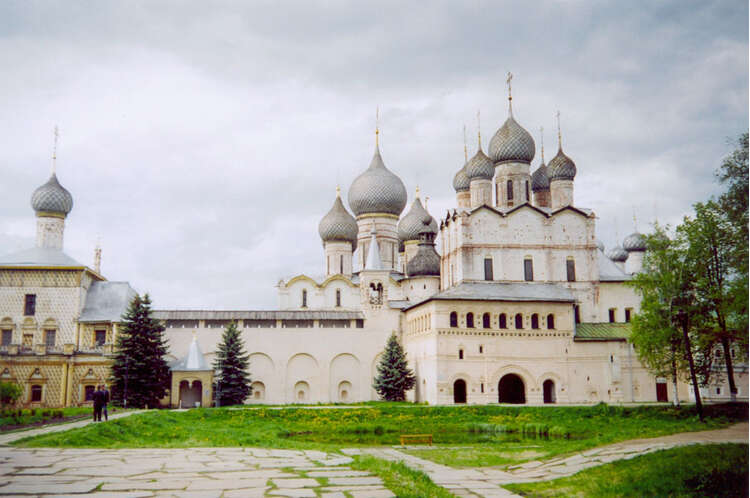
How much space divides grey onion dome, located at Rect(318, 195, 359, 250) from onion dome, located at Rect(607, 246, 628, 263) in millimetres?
20889

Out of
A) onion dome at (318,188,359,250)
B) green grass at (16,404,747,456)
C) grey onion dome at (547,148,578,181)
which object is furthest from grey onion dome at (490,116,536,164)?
green grass at (16,404,747,456)

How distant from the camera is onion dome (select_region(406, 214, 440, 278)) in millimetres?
43062

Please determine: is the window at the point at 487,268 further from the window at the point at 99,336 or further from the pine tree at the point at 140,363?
the window at the point at 99,336

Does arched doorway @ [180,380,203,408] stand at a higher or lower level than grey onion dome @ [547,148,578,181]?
lower

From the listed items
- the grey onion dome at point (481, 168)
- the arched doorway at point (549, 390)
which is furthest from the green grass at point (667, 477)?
the grey onion dome at point (481, 168)

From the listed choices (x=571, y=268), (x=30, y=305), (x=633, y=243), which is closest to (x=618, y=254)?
(x=633, y=243)

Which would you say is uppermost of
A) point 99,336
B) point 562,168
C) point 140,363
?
point 562,168

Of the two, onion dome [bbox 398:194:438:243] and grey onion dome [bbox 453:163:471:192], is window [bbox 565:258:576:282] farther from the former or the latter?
onion dome [bbox 398:194:438:243]

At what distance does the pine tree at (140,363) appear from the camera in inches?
1221

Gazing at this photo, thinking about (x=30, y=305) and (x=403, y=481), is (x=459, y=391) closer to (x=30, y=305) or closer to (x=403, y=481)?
(x=30, y=305)

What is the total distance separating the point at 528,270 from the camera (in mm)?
38062

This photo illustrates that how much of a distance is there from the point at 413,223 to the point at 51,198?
24.2m

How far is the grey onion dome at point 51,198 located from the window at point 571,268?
89.4 feet

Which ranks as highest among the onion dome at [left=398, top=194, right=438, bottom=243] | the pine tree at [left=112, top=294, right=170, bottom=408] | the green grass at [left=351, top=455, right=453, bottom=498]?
the onion dome at [left=398, top=194, right=438, bottom=243]
